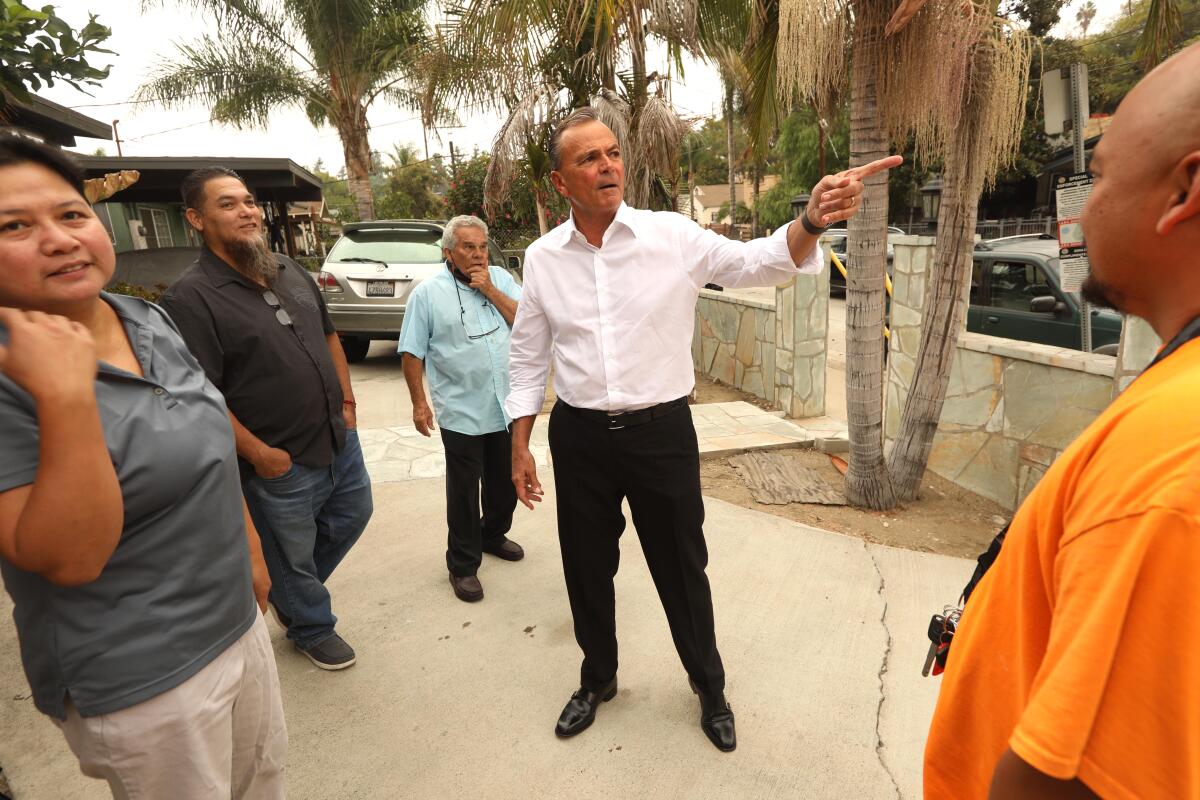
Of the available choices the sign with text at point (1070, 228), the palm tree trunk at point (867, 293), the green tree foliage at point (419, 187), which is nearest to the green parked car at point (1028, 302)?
the sign with text at point (1070, 228)

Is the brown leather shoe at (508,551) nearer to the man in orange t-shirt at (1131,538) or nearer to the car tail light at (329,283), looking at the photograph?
the man in orange t-shirt at (1131,538)

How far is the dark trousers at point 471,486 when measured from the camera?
3.34 meters

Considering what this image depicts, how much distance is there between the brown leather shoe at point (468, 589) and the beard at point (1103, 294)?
3.00 metres

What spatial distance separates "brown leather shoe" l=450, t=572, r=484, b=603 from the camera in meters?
3.40

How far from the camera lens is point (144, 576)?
1.36 meters

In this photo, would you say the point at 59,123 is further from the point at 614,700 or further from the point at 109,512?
the point at 614,700

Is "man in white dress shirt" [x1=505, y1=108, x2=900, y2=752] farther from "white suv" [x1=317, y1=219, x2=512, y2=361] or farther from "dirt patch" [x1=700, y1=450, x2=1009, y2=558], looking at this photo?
"white suv" [x1=317, y1=219, x2=512, y2=361]

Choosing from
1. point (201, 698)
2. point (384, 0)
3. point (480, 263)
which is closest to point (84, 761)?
point (201, 698)

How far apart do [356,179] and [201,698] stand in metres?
17.4

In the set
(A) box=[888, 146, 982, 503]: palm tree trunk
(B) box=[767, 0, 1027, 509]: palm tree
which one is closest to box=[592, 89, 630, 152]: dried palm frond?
(B) box=[767, 0, 1027, 509]: palm tree

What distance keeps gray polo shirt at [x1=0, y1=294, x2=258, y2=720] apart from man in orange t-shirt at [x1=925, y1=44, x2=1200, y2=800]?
146 centimetres

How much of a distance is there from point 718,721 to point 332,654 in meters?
1.63

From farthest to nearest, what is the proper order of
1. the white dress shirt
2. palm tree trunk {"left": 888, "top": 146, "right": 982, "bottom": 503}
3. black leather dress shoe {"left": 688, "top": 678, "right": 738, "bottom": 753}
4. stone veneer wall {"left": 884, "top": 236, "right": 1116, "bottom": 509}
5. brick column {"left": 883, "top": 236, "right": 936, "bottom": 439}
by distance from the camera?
brick column {"left": 883, "top": 236, "right": 936, "bottom": 439}, palm tree trunk {"left": 888, "top": 146, "right": 982, "bottom": 503}, stone veneer wall {"left": 884, "top": 236, "right": 1116, "bottom": 509}, black leather dress shoe {"left": 688, "top": 678, "right": 738, "bottom": 753}, the white dress shirt

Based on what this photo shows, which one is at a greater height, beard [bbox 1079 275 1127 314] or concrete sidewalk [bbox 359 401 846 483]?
beard [bbox 1079 275 1127 314]
